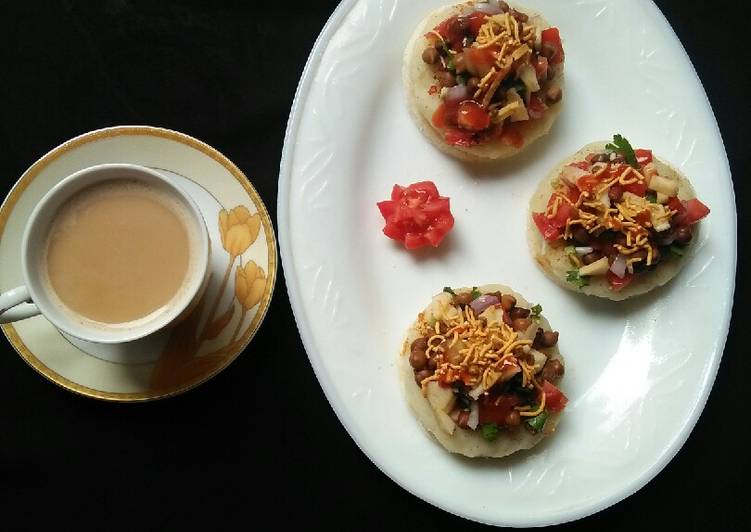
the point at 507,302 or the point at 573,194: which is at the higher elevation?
the point at 573,194

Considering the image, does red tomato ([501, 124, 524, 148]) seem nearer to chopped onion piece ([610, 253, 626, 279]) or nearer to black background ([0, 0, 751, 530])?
chopped onion piece ([610, 253, 626, 279])

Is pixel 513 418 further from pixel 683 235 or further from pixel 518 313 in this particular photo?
pixel 683 235

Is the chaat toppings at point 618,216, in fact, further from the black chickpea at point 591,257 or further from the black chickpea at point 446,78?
the black chickpea at point 446,78

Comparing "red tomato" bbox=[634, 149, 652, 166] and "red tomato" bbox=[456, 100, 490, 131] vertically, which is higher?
"red tomato" bbox=[456, 100, 490, 131]

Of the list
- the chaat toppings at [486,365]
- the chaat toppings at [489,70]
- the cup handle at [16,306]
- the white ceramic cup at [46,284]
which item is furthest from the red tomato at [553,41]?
the cup handle at [16,306]

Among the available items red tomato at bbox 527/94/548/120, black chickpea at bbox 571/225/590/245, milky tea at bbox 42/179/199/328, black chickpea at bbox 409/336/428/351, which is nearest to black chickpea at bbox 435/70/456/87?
red tomato at bbox 527/94/548/120

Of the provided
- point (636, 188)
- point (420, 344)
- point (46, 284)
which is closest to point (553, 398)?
point (420, 344)
